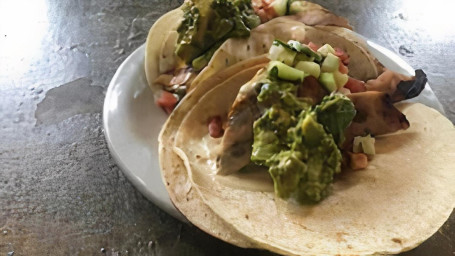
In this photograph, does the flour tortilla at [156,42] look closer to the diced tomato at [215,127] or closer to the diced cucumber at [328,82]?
the diced tomato at [215,127]

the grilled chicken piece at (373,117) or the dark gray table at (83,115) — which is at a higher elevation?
the grilled chicken piece at (373,117)

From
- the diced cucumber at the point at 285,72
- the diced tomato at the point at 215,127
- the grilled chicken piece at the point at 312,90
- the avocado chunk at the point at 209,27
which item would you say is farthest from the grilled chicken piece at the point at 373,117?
the avocado chunk at the point at 209,27

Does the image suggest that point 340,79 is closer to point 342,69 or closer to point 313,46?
point 342,69

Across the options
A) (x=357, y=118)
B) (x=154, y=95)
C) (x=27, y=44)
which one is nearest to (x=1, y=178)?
(x=154, y=95)

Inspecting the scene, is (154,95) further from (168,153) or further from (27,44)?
(27,44)

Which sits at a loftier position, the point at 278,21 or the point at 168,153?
the point at 278,21

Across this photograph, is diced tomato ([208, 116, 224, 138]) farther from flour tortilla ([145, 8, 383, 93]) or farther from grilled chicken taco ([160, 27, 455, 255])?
flour tortilla ([145, 8, 383, 93])

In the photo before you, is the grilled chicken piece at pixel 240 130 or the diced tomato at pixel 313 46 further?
the diced tomato at pixel 313 46
